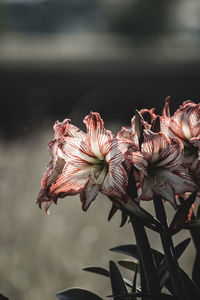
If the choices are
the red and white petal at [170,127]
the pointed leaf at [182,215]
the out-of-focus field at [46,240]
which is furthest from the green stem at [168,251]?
the out-of-focus field at [46,240]

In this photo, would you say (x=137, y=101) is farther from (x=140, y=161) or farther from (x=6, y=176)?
(x=140, y=161)

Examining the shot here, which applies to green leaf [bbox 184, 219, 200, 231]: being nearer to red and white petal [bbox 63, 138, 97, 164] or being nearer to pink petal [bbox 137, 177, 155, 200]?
pink petal [bbox 137, 177, 155, 200]

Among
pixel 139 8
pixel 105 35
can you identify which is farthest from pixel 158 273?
pixel 105 35

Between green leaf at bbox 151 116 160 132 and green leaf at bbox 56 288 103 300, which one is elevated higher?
green leaf at bbox 151 116 160 132

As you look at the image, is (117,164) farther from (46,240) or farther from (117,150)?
(46,240)

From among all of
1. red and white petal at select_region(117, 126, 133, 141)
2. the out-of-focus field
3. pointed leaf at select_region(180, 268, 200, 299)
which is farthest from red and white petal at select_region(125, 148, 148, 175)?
the out-of-focus field

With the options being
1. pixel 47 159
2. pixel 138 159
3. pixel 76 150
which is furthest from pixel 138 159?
pixel 47 159
